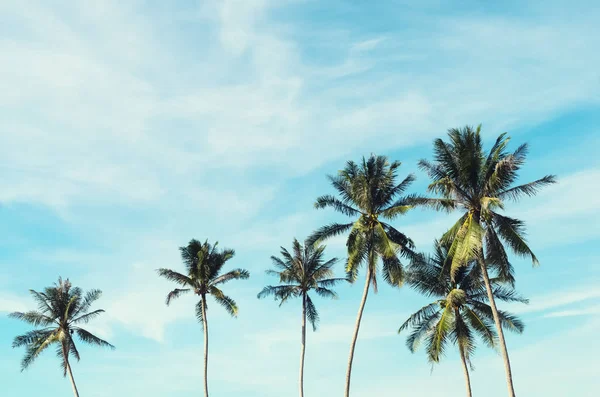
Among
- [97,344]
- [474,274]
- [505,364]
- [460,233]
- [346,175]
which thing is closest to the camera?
[505,364]

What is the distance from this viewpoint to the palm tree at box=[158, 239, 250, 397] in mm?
49969

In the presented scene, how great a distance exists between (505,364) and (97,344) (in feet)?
115

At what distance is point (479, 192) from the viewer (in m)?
34.8

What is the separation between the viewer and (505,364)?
31.5 m

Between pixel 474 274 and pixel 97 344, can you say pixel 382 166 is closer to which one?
pixel 474 274

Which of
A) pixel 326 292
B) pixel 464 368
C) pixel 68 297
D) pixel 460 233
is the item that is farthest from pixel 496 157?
pixel 68 297

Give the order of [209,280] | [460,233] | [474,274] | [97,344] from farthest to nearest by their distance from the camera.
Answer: [97,344], [209,280], [474,274], [460,233]

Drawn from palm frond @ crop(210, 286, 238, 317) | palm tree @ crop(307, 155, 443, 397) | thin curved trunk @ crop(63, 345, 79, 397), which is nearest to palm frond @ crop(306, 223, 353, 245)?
palm tree @ crop(307, 155, 443, 397)

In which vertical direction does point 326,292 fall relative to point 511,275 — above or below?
above

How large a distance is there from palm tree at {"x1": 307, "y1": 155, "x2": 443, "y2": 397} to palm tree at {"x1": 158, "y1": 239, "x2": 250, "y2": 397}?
11625mm

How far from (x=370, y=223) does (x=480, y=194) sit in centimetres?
784

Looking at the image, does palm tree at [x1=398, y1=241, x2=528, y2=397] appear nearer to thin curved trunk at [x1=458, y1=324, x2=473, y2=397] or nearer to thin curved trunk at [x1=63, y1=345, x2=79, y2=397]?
thin curved trunk at [x1=458, y1=324, x2=473, y2=397]

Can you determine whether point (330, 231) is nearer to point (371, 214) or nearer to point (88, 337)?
point (371, 214)

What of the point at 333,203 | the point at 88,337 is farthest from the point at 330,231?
the point at 88,337
